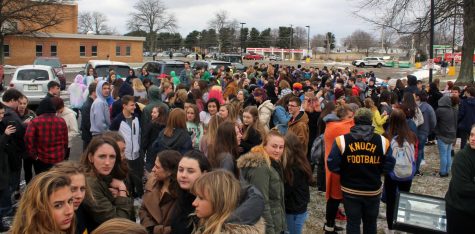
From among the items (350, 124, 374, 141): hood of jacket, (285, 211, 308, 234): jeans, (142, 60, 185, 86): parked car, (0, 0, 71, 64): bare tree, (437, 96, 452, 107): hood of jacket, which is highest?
(0, 0, 71, 64): bare tree

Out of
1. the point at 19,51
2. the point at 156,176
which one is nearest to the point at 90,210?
the point at 156,176

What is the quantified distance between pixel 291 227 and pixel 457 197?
1.81 m

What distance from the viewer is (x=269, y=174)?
13.2 feet

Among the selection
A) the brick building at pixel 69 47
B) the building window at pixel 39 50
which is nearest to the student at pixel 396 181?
the brick building at pixel 69 47

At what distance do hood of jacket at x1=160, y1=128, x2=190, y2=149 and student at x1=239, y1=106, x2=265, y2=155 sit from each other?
0.79 m

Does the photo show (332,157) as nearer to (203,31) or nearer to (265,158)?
(265,158)

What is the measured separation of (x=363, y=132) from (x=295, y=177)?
Answer: 94cm

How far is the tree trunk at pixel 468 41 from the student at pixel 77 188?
23039 mm

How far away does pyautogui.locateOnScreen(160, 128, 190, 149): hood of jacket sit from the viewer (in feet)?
18.0

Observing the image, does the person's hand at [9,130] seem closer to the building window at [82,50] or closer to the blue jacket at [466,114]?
the blue jacket at [466,114]

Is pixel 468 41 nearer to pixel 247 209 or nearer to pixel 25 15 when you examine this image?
pixel 247 209

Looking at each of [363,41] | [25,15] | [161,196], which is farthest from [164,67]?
Answer: [363,41]

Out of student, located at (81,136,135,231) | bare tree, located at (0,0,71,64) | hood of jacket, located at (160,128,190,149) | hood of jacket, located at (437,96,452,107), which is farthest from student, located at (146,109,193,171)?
bare tree, located at (0,0,71,64)

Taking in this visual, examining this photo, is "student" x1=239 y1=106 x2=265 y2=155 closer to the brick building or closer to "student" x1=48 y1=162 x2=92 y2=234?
"student" x1=48 y1=162 x2=92 y2=234
